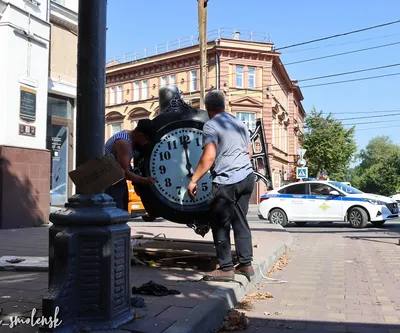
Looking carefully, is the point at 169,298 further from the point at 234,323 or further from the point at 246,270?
the point at 246,270

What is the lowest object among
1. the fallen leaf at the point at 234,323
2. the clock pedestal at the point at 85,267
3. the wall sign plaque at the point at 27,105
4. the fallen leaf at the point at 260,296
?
the fallen leaf at the point at 260,296

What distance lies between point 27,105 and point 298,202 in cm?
863

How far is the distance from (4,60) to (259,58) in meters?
27.3

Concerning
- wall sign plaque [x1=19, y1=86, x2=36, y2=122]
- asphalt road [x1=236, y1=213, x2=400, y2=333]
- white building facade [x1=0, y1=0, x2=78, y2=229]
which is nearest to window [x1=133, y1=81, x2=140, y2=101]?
white building facade [x1=0, y1=0, x2=78, y2=229]

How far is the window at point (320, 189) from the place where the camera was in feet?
46.9

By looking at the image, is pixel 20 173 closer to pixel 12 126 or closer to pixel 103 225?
pixel 12 126

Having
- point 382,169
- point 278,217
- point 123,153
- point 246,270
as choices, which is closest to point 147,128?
point 123,153

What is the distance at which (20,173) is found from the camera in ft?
35.0

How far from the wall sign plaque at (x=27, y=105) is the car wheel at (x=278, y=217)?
8079 mm

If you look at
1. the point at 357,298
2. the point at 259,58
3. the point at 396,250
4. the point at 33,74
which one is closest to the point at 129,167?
the point at 357,298

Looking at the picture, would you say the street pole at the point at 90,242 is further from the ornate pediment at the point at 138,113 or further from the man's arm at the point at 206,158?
the ornate pediment at the point at 138,113

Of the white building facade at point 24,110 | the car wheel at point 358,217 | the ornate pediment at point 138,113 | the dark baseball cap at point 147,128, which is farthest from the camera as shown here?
the ornate pediment at point 138,113

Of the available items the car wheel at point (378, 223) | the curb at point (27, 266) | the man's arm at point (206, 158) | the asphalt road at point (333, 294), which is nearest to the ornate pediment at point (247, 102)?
the car wheel at point (378, 223)
